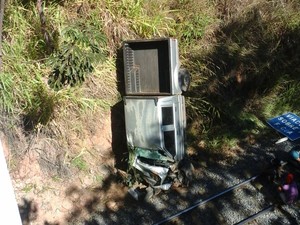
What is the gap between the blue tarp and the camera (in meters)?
5.26

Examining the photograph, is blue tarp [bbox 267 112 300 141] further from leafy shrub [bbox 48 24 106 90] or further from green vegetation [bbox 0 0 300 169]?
leafy shrub [bbox 48 24 106 90]

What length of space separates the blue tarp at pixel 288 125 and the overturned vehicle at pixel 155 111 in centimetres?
146

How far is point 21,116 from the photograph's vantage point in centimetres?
505

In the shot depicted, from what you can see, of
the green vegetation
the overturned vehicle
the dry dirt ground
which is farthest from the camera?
the overturned vehicle

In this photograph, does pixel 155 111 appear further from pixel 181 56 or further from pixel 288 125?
pixel 288 125

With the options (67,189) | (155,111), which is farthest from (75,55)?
(67,189)

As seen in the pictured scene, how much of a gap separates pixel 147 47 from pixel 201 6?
172 centimetres

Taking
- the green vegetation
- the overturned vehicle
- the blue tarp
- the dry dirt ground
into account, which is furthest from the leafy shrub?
the blue tarp

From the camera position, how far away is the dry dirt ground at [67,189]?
4.95 m

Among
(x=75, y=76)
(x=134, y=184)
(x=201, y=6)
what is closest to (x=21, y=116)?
(x=75, y=76)

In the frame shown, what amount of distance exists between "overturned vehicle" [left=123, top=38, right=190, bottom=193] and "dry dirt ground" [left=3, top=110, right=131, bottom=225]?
1.62ft

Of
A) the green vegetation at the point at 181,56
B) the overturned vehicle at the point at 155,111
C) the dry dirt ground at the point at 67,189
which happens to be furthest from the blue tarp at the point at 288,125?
the dry dirt ground at the point at 67,189

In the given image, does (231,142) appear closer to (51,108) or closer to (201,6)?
(201,6)

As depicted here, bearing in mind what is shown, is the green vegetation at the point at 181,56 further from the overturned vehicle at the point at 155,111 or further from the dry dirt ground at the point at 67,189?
the overturned vehicle at the point at 155,111
